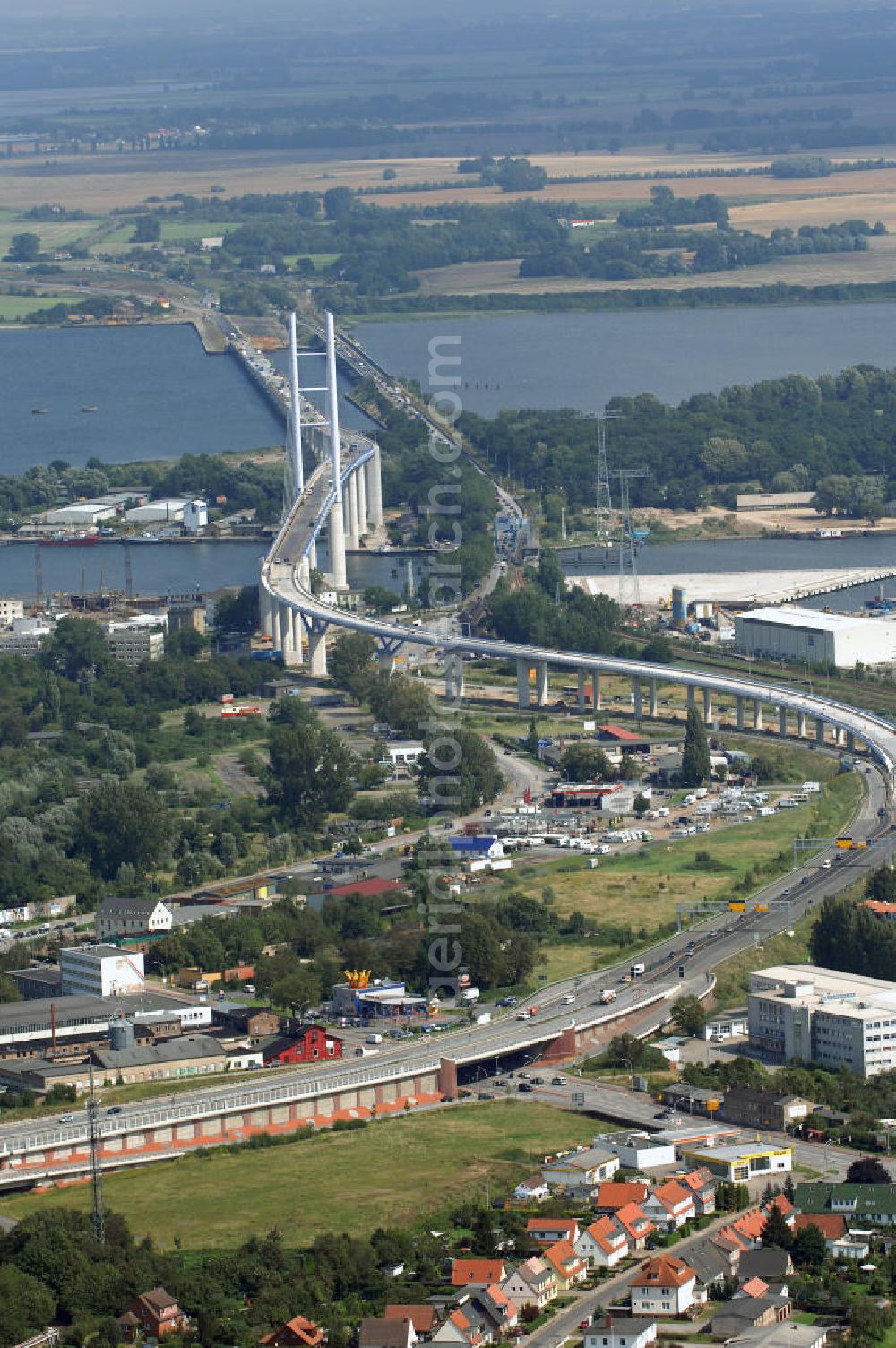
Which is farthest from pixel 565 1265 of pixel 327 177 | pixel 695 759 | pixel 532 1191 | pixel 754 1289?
pixel 327 177

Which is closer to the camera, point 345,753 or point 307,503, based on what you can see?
point 345,753

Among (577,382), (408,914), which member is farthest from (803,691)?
(577,382)

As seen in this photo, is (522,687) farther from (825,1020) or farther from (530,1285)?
(530,1285)

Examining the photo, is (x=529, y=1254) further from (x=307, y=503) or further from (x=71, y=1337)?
(x=307, y=503)

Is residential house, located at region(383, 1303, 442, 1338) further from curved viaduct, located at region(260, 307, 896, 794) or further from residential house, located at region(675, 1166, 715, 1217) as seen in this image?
curved viaduct, located at region(260, 307, 896, 794)

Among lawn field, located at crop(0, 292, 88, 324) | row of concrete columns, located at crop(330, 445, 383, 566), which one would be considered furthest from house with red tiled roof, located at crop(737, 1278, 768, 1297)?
lawn field, located at crop(0, 292, 88, 324)

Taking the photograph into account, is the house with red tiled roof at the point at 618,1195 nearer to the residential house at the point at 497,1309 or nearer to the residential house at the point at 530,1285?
the residential house at the point at 530,1285
